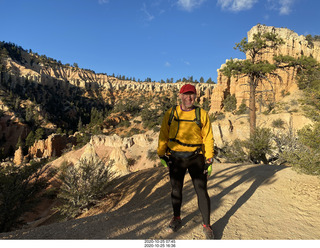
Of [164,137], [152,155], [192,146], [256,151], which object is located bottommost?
[152,155]

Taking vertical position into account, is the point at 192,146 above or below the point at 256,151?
above

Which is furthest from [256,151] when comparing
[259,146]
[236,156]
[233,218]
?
[233,218]

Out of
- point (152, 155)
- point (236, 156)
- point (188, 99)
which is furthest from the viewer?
point (152, 155)

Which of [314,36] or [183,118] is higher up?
[314,36]

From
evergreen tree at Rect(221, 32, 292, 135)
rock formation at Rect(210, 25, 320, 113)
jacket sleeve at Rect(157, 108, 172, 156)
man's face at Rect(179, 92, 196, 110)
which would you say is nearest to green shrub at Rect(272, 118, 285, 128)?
evergreen tree at Rect(221, 32, 292, 135)

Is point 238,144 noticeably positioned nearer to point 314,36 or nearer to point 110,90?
point 314,36

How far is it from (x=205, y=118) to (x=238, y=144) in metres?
9.32

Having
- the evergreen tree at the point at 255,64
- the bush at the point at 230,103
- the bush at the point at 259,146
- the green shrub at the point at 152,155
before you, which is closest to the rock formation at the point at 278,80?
the bush at the point at 230,103

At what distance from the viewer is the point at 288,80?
37.6m

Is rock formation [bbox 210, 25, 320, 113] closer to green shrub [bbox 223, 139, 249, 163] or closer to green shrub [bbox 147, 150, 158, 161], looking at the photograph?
green shrub [bbox 147, 150, 158, 161]

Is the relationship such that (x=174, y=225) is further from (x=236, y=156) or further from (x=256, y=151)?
(x=256, y=151)

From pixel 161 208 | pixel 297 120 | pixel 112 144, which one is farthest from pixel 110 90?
pixel 161 208

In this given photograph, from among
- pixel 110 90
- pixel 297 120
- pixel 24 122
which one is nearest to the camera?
pixel 297 120

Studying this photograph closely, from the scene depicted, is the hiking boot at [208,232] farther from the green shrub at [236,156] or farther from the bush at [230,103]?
the bush at [230,103]
